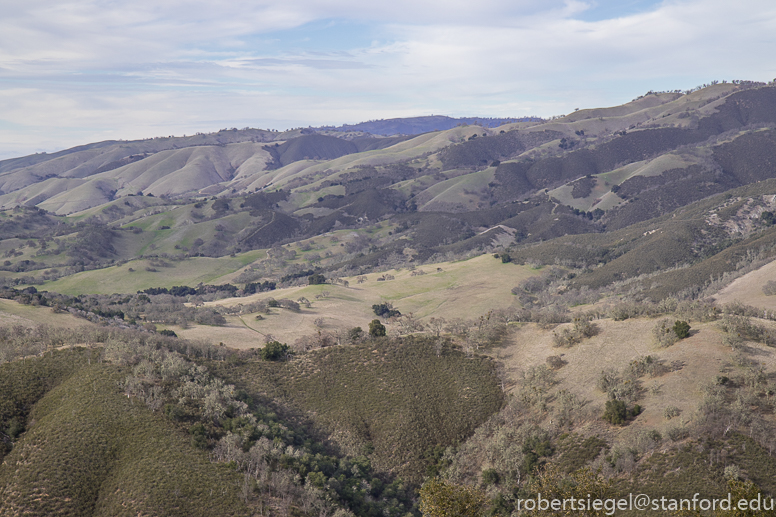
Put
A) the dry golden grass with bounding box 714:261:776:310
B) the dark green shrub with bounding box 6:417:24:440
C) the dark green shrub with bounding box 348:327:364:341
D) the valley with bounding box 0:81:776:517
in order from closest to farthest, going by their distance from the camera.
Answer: the valley with bounding box 0:81:776:517
the dark green shrub with bounding box 6:417:24:440
the dark green shrub with bounding box 348:327:364:341
the dry golden grass with bounding box 714:261:776:310

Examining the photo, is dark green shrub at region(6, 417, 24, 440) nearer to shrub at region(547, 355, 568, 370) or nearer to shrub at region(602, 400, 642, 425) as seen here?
shrub at region(602, 400, 642, 425)

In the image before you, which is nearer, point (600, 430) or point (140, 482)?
point (140, 482)

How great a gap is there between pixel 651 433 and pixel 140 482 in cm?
3255

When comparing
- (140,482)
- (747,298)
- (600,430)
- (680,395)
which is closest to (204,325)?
(140,482)

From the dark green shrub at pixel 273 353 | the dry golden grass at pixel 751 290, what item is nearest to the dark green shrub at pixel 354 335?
the dark green shrub at pixel 273 353

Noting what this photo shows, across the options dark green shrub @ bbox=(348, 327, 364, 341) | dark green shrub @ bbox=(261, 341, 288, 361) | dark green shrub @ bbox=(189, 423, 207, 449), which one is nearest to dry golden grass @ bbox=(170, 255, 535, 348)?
dark green shrub @ bbox=(261, 341, 288, 361)

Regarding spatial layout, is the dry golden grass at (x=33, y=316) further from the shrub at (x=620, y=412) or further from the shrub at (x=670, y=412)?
the shrub at (x=670, y=412)

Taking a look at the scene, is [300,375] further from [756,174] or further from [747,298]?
[756,174]

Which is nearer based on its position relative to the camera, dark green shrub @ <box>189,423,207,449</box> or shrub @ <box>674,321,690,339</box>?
dark green shrub @ <box>189,423,207,449</box>

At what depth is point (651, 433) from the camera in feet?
96.9

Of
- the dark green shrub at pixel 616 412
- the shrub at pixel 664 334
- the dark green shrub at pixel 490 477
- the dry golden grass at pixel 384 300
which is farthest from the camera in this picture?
the dry golden grass at pixel 384 300

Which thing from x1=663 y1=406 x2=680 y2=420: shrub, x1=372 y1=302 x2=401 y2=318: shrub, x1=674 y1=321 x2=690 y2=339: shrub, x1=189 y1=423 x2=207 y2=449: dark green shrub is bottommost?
x1=372 y1=302 x2=401 y2=318: shrub

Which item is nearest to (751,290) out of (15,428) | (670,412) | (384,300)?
(670,412)

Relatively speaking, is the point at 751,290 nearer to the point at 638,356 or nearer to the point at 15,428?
the point at 638,356
